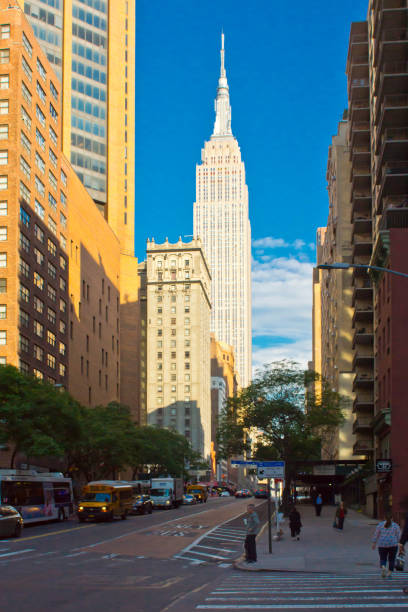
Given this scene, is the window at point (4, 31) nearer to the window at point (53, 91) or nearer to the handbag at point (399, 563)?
the window at point (53, 91)

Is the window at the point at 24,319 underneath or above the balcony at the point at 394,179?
underneath

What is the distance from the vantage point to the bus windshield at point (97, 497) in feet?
167

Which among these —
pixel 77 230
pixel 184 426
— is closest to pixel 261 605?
pixel 77 230

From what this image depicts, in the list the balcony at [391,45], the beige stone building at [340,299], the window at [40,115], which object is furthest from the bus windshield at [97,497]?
the window at [40,115]

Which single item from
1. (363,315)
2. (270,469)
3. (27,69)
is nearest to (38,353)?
(27,69)

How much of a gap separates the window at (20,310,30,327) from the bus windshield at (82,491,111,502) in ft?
87.7

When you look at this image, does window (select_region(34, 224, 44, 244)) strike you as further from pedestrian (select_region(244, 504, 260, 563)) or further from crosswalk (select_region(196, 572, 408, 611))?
crosswalk (select_region(196, 572, 408, 611))

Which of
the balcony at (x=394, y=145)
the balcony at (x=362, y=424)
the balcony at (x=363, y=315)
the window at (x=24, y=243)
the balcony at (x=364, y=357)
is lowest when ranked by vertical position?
the balcony at (x=362, y=424)

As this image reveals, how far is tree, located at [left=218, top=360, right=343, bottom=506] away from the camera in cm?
6391

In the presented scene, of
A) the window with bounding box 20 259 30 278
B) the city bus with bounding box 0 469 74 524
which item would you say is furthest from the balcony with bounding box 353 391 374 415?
the window with bounding box 20 259 30 278

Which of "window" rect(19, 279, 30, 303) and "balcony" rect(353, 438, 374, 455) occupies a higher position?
"window" rect(19, 279, 30, 303)

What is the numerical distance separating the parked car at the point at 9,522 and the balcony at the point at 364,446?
4461 centimetres

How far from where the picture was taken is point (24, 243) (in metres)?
76.2

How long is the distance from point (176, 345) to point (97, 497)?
135 meters
